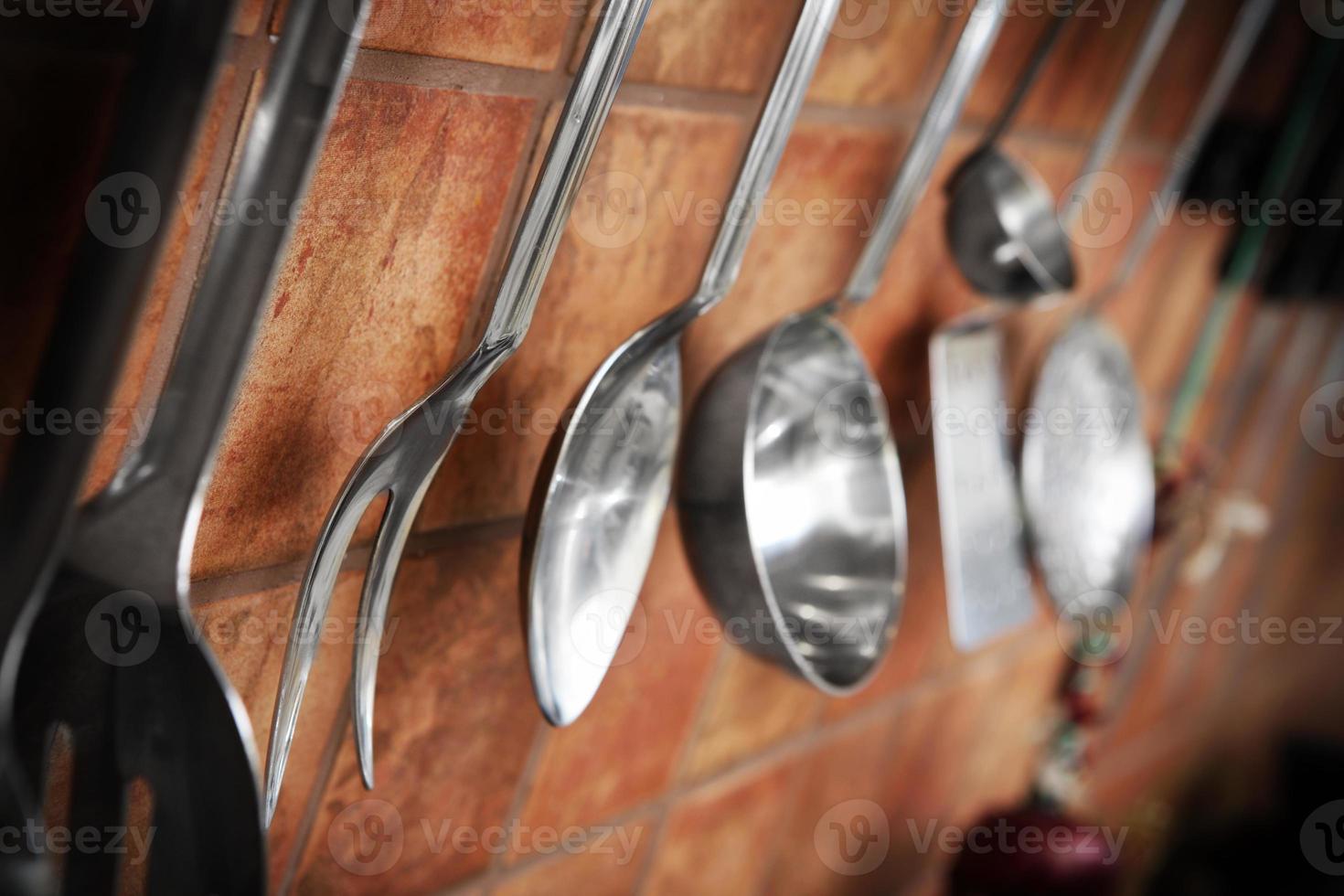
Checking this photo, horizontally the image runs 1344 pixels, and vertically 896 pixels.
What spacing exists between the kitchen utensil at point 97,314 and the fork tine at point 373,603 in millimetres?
111

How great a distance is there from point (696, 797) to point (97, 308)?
1.74 ft

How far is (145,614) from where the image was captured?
299mm

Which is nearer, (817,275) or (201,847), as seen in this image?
(201,847)

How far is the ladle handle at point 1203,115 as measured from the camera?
2.81 ft

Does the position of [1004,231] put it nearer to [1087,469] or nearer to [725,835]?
→ [1087,469]

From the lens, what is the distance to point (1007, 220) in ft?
2.16

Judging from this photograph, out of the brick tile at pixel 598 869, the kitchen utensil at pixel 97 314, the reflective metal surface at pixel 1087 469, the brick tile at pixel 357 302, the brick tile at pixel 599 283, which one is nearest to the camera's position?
the kitchen utensil at pixel 97 314

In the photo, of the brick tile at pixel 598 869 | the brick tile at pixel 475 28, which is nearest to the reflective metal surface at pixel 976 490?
the brick tile at pixel 598 869

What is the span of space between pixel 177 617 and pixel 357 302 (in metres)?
0.13

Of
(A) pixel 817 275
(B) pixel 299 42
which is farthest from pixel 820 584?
(B) pixel 299 42

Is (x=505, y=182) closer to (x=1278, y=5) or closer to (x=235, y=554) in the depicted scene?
(x=235, y=554)

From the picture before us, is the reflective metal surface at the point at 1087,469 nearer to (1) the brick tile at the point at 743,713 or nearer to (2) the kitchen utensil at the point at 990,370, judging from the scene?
(2) the kitchen utensil at the point at 990,370

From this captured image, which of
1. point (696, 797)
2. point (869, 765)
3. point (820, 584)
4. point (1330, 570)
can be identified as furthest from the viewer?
point (1330, 570)

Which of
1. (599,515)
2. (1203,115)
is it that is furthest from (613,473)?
(1203,115)
